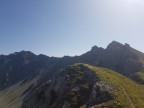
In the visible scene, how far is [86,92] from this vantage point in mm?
72250

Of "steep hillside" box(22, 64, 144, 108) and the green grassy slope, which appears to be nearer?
the green grassy slope

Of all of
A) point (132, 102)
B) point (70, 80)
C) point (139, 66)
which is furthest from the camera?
point (139, 66)

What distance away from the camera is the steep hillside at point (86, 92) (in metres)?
62.6

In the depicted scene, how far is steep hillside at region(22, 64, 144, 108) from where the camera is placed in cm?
6256

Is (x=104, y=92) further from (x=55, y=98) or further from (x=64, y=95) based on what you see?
(x=55, y=98)

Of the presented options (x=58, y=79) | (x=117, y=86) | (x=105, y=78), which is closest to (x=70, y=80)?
(x=58, y=79)

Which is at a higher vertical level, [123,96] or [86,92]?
[86,92]

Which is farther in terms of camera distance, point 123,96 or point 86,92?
point 86,92

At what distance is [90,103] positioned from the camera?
64.2 meters

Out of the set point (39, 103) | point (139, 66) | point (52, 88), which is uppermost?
point (139, 66)

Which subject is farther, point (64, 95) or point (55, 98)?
point (55, 98)

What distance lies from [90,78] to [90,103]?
1455 centimetres

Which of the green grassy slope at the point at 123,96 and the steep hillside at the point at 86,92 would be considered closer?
the green grassy slope at the point at 123,96

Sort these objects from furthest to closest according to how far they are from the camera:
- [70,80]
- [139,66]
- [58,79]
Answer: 1. [139,66]
2. [58,79]
3. [70,80]
